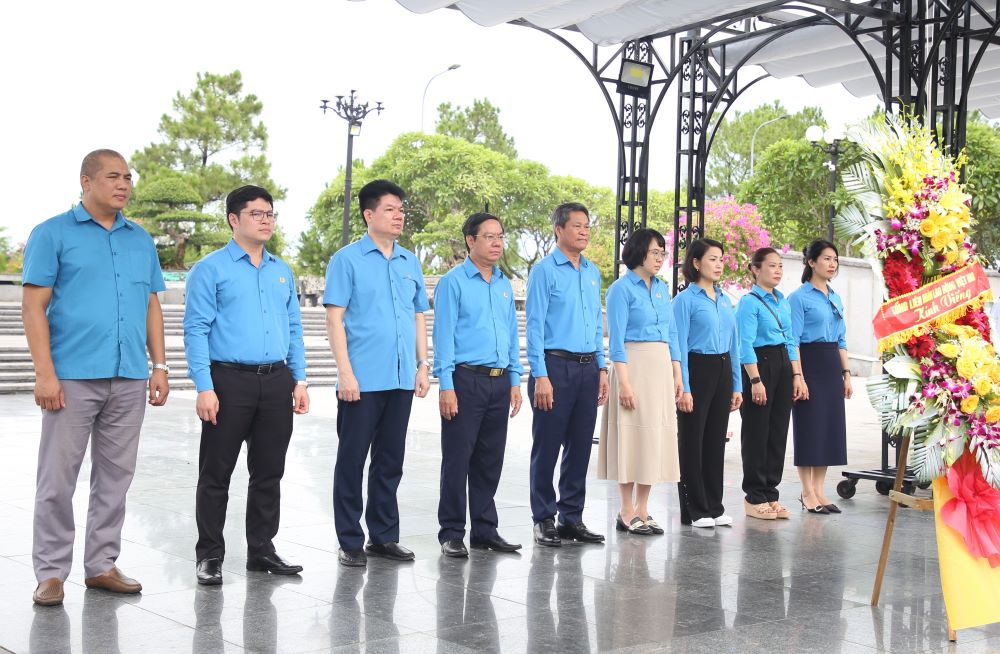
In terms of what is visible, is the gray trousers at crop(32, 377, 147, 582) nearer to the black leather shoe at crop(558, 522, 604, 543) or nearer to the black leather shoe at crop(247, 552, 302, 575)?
the black leather shoe at crop(247, 552, 302, 575)

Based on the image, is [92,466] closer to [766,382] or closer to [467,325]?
[467,325]

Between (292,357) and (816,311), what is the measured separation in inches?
144

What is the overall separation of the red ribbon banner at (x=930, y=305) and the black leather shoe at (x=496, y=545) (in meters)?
2.15

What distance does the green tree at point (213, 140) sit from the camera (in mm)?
45500

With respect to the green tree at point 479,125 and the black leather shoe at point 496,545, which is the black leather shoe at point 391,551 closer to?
the black leather shoe at point 496,545

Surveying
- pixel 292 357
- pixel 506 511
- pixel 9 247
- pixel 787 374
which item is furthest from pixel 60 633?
pixel 9 247

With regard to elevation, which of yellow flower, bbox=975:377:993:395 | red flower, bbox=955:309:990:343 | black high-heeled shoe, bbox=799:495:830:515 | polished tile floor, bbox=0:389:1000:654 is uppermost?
red flower, bbox=955:309:990:343

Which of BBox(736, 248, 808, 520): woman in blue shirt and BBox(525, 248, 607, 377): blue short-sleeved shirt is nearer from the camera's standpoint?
BBox(525, 248, 607, 377): blue short-sleeved shirt

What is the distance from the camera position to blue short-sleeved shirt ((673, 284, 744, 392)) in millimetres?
6660

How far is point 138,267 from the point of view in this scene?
4.86 meters

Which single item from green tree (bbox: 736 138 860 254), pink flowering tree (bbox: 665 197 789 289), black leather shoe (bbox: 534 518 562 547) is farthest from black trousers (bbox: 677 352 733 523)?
green tree (bbox: 736 138 860 254)

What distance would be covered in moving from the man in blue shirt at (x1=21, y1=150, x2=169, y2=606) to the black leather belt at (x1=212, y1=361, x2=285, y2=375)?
1.11ft

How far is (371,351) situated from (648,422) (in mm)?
1760

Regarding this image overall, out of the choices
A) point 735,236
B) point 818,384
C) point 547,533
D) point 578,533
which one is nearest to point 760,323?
point 818,384
